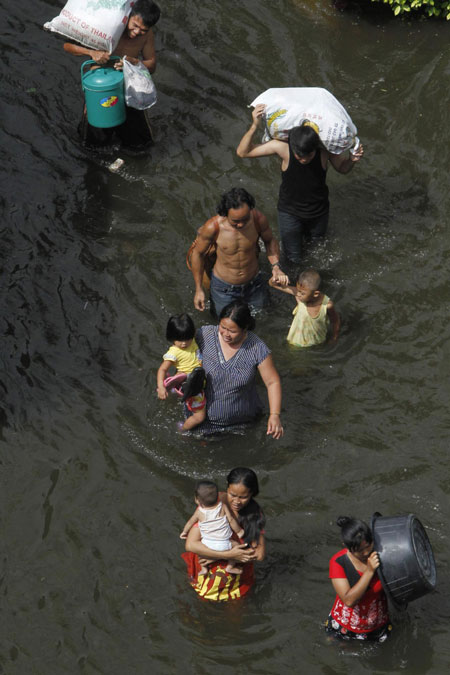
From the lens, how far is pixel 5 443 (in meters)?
7.16

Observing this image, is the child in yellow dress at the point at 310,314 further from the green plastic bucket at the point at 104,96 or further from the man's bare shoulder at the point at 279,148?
the green plastic bucket at the point at 104,96

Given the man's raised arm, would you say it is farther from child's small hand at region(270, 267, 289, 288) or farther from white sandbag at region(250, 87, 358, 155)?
white sandbag at region(250, 87, 358, 155)

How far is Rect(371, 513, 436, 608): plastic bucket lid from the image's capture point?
5.14 meters

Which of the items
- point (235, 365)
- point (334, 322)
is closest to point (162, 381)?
point (235, 365)

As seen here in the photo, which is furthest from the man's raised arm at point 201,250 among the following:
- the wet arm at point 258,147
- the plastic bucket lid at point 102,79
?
the plastic bucket lid at point 102,79

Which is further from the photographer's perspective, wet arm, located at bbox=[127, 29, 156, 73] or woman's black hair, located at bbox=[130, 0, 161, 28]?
wet arm, located at bbox=[127, 29, 156, 73]

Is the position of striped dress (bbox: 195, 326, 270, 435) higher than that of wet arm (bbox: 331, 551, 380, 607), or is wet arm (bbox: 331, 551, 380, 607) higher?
wet arm (bbox: 331, 551, 380, 607)

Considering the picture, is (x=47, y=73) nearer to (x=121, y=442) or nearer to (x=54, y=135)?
(x=54, y=135)

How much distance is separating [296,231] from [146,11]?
2.68m

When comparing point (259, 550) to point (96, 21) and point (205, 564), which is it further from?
point (96, 21)

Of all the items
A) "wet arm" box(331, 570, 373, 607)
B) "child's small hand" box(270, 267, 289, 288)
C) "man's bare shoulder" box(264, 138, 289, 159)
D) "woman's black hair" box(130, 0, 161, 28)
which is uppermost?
"man's bare shoulder" box(264, 138, 289, 159)

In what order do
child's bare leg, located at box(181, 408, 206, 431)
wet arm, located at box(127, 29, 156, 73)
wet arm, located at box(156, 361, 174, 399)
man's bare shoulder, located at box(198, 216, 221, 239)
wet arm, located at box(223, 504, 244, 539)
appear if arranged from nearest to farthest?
wet arm, located at box(223, 504, 244, 539), wet arm, located at box(156, 361, 174, 399), child's bare leg, located at box(181, 408, 206, 431), man's bare shoulder, located at box(198, 216, 221, 239), wet arm, located at box(127, 29, 156, 73)

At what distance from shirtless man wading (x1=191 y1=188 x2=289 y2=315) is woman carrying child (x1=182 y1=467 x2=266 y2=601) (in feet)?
7.60

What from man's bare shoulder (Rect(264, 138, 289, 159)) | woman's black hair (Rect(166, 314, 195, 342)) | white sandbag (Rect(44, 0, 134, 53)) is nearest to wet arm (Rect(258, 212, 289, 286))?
man's bare shoulder (Rect(264, 138, 289, 159))
